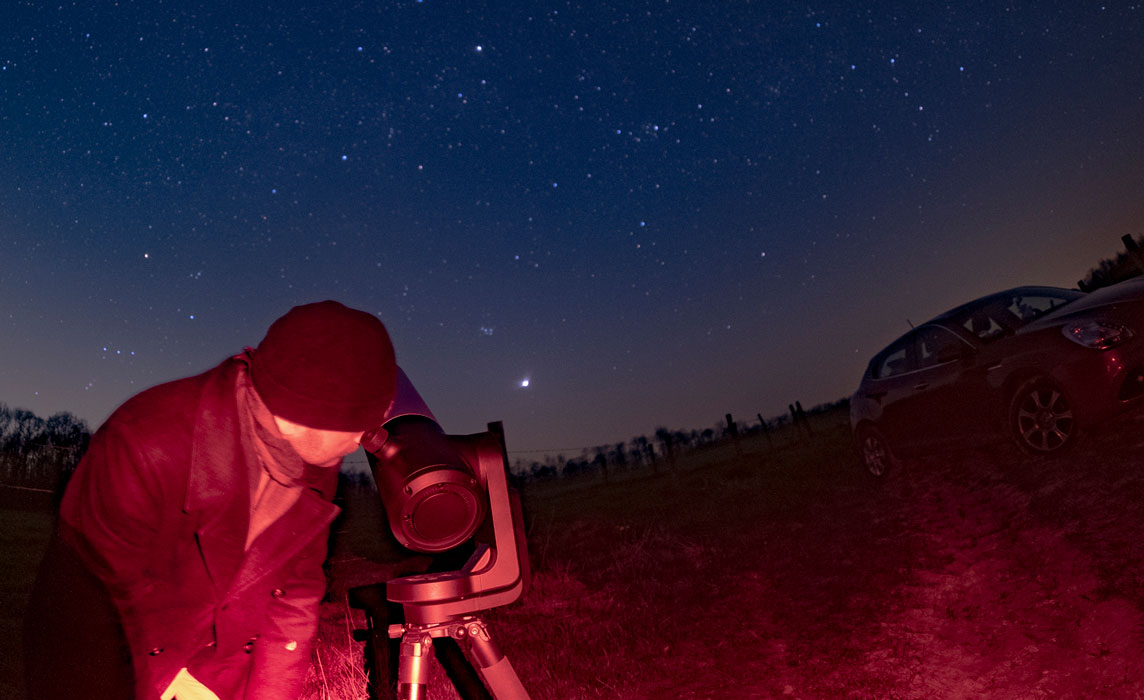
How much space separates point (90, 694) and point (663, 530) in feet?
32.2

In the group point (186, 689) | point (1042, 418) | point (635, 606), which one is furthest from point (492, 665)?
point (1042, 418)

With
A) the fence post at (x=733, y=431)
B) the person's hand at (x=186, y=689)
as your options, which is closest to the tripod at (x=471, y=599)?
the person's hand at (x=186, y=689)

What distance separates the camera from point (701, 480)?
70.1 ft

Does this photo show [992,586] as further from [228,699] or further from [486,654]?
[228,699]

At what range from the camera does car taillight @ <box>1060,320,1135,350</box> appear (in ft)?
18.8

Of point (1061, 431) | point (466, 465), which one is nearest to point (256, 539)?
point (466, 465)

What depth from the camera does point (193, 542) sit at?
58.3 inches

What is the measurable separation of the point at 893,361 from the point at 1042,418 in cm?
236

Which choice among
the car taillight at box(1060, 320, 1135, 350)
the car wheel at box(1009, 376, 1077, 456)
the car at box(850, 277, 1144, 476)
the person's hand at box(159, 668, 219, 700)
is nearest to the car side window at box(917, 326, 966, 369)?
the car at box(850, 277, 1144, 476)

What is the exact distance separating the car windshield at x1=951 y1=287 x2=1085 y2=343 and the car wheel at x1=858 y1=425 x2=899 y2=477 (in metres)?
2.12

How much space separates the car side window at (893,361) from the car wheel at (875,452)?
0.81 m

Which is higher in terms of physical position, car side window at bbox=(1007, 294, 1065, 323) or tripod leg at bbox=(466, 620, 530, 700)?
car side window at bbox=(1007, 294, 1065, 323)

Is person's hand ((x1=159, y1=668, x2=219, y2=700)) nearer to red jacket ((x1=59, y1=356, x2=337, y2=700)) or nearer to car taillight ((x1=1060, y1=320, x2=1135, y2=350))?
red jacket ((x1=59, y1=356, x2=337, y2=700))

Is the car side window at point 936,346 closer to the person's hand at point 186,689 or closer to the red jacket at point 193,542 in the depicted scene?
the red jacket at point 193,542
